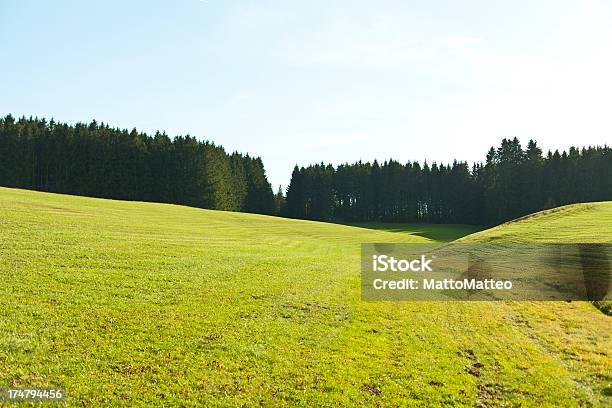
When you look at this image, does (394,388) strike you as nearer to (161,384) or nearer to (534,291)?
(161,384)

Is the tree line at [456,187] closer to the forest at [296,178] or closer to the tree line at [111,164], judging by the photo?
the forest at [296,178]

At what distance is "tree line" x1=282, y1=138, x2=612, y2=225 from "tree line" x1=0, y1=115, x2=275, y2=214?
33.8 meters

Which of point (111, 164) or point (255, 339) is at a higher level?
point (111, 164)

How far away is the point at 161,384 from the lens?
11469mm

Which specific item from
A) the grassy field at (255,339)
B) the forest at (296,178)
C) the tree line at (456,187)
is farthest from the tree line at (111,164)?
the grassy field at (255,339)

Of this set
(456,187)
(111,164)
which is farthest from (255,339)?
(456,187)

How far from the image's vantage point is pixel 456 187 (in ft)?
456

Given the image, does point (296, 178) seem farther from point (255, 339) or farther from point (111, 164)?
point (255, 339)

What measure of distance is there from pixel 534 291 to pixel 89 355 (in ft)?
85.7

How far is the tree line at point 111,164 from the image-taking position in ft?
355

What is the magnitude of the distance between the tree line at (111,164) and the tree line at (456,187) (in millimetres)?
33850

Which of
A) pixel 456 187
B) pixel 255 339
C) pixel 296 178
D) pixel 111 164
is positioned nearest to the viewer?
pixel 255 339

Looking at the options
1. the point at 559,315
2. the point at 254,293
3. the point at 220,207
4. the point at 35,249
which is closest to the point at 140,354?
the point at 254,293

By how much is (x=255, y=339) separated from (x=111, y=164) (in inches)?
4269
